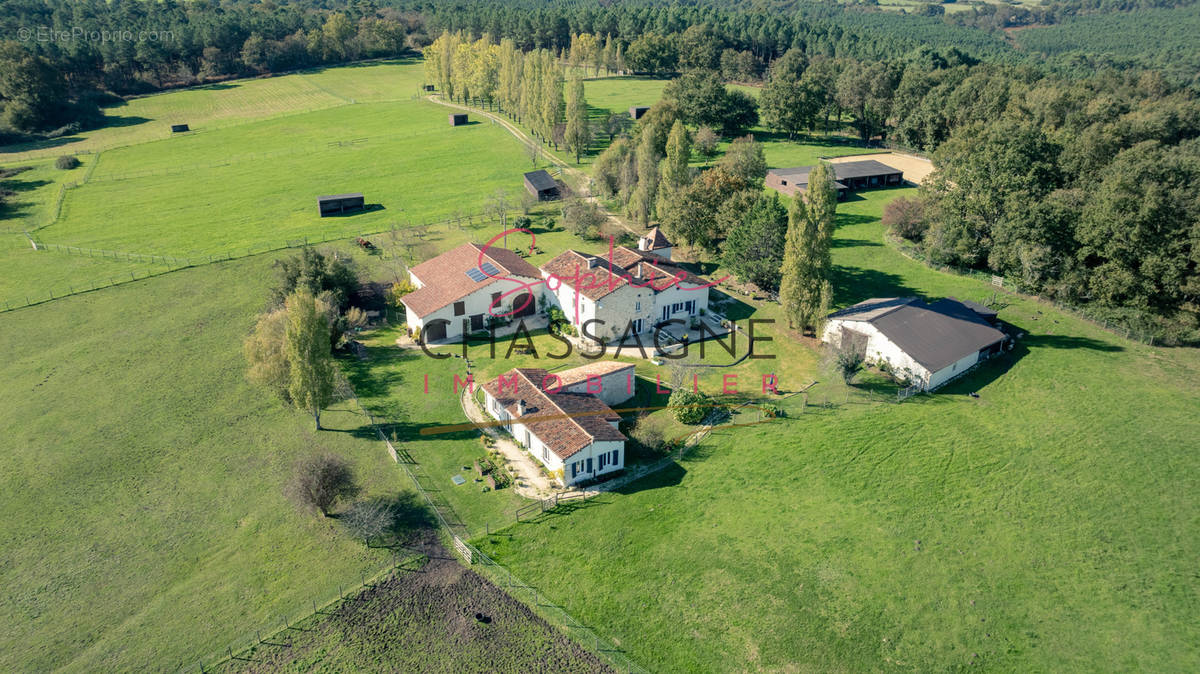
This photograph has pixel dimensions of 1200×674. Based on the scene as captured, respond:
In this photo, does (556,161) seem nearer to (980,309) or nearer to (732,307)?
(732,307)

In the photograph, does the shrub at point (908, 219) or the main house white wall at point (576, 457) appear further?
the shrub at point (908, 219)

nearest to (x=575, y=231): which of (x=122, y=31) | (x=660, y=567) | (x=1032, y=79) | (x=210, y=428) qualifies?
(x=210, y=428)

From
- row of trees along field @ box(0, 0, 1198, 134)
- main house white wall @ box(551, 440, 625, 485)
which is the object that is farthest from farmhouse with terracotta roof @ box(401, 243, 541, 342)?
row of trees along field @ box(0, 0, 1198, 134)

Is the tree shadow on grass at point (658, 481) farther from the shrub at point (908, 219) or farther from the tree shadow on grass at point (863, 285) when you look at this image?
the shrub at point (908, 219)

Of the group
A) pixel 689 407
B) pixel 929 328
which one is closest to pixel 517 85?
pixel 929 328

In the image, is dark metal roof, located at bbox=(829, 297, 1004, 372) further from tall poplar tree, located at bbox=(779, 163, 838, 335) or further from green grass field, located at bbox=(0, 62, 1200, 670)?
green grass field, located at bbox=(0, 62, 1200, 670)

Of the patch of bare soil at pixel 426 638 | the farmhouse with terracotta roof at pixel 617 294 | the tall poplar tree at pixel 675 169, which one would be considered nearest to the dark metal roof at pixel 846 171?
the tall poplar tree at pixel 675 169

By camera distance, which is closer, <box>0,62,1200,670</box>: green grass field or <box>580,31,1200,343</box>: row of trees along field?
<box>0,62,1200,670</box>: green grass field
